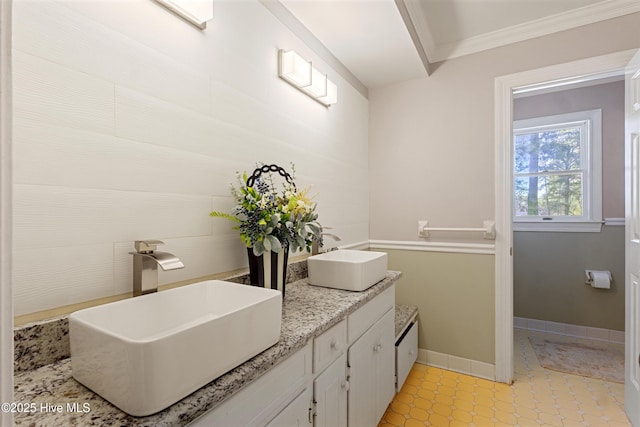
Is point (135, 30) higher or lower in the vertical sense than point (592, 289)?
higher

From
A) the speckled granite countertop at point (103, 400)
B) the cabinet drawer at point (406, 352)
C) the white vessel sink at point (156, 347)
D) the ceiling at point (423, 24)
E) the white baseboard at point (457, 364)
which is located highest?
the ceiling at point (423, 24)

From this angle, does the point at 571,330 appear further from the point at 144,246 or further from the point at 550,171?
the point at 144,246

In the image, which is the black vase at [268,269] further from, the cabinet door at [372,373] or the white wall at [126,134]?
the cabinet door at [372,373]

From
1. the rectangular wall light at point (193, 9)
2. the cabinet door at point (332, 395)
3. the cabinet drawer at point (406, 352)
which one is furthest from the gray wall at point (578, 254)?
the rectangular wall light at point (193, 9)

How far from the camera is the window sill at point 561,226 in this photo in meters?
2.79

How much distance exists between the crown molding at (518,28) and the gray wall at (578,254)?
1.20m

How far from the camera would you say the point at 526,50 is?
2072mm

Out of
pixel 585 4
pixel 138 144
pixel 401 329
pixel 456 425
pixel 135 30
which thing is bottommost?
pixel 456 425

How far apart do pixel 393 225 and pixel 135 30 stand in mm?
2033

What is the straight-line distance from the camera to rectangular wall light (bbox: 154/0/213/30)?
1.02 meters

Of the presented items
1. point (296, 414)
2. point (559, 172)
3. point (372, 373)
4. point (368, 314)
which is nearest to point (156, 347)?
point (296, 414)

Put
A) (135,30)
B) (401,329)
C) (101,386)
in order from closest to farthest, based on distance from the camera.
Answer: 1. (101,386)
2. (135,30)
3. (401,329)

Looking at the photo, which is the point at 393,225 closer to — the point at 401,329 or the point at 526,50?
the point at 401,329

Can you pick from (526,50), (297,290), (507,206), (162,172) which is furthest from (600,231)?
(162,172)
